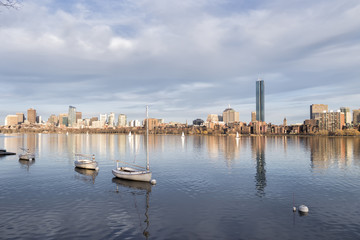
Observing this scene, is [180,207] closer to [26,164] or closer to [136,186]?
[136,186]

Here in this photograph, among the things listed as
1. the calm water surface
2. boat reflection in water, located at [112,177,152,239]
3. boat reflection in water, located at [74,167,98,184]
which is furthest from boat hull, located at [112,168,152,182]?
boat reflection in water, located at [74,167,98,184]

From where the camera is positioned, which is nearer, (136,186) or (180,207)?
(180,207)

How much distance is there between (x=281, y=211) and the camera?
120 feet

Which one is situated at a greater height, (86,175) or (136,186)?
(136,186)

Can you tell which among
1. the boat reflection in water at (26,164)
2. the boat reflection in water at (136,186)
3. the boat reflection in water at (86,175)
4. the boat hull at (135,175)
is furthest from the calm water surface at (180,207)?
the boat reflection in water at (26,164)

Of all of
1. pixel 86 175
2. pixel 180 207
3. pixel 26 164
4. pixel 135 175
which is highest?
pixel 135 175

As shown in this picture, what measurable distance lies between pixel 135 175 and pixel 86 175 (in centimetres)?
1636

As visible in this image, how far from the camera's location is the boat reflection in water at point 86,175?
58747mm

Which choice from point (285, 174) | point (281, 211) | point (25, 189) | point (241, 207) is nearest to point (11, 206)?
point (25, 189)

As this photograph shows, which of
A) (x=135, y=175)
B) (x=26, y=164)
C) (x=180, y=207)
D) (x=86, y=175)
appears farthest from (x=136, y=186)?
(x=26, y=164)

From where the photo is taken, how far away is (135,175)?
181ft

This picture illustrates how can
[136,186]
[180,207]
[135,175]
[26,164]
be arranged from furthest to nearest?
[26,164]
[135,175]
[136,186]
[180,207]

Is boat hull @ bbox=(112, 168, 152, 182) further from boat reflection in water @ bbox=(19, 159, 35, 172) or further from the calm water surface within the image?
boat reflection in water @ bbox=(19, 159, 35, 172)

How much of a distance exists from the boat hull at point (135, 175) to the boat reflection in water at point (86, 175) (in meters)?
5.95
